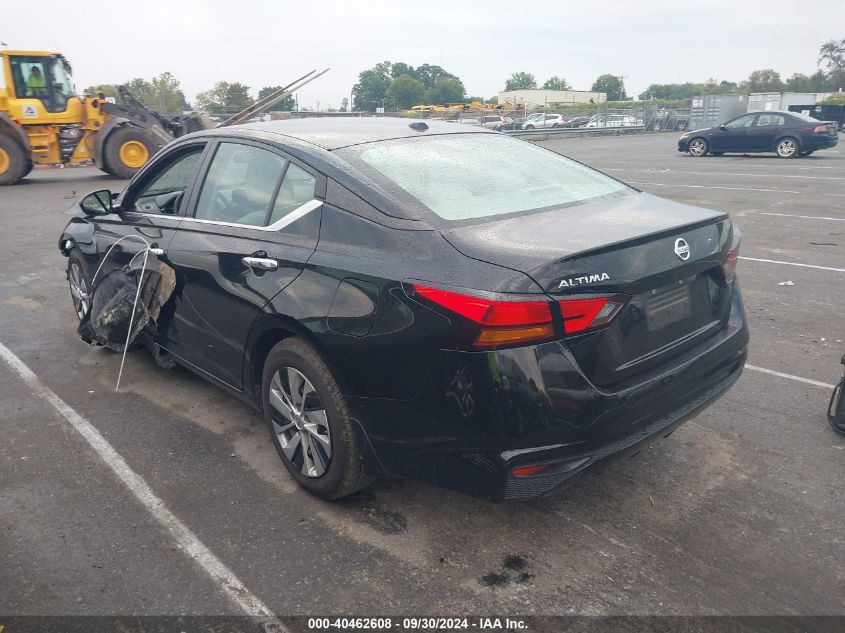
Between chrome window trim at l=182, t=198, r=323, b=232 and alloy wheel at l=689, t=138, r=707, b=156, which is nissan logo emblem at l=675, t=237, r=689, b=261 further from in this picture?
alloy wheel at l=689, t=138, r=707, b=156

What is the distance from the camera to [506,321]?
2.55m

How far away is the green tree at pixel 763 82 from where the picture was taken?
336ft

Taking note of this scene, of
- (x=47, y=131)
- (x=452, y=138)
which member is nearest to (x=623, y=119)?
(x=47, y=131)

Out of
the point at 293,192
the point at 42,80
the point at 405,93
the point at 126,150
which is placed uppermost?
the point at 405,93

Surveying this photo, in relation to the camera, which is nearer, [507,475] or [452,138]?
[507,475]

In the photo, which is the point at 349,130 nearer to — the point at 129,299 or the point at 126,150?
the point at 129,299

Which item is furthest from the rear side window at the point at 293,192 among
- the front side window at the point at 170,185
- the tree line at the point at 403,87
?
the tree line at the point at 403,87

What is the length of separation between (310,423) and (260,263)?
31.5 inches

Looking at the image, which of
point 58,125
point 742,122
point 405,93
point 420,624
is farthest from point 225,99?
point 405,93

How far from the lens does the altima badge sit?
8.50 ft

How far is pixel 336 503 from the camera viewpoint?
3.41 meters

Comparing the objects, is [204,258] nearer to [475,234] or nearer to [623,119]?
[475,234]

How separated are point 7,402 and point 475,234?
350cm

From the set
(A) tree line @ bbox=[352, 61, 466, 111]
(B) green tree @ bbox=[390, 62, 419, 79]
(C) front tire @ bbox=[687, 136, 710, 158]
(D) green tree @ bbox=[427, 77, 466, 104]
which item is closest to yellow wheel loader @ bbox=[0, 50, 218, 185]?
(C) front tire @ bbox=[687, 136, 710, 158]
